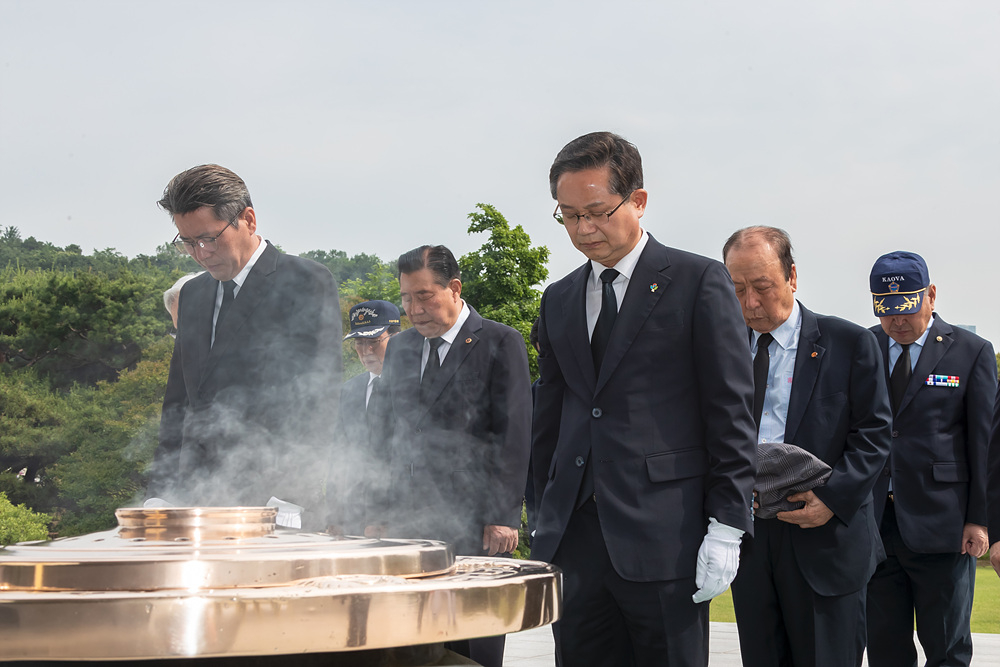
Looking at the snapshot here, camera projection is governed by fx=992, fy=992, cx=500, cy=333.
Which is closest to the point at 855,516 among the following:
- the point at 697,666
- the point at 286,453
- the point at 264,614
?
the point at 697,666

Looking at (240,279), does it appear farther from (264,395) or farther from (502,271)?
(502,271)

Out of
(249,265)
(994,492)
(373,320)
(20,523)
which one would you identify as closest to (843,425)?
(994,492)

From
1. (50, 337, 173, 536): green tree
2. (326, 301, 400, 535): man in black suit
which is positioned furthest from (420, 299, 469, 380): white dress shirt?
(50, 337, 173, 536): green tree

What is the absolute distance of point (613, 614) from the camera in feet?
8.93

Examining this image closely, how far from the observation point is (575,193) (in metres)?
Answer: 2.76

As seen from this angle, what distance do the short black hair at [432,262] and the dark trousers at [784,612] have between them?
1.68m

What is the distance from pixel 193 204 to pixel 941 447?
12.6ft

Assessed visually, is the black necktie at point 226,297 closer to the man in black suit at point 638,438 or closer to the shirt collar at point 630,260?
the man in black suit at point 638,438

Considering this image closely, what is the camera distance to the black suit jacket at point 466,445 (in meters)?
4.05

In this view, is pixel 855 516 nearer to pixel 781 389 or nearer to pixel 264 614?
pixel 781 389

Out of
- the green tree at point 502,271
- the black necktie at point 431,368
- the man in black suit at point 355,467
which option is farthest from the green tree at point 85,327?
the black necktie at point 431,368

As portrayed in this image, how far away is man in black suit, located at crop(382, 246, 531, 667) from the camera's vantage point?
4.05 metres

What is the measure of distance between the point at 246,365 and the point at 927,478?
11.8 feet

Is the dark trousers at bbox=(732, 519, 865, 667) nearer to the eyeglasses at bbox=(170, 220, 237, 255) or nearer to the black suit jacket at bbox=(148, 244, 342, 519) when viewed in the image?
the black suit jacket at bbox=(148, 244, 342, 519)
